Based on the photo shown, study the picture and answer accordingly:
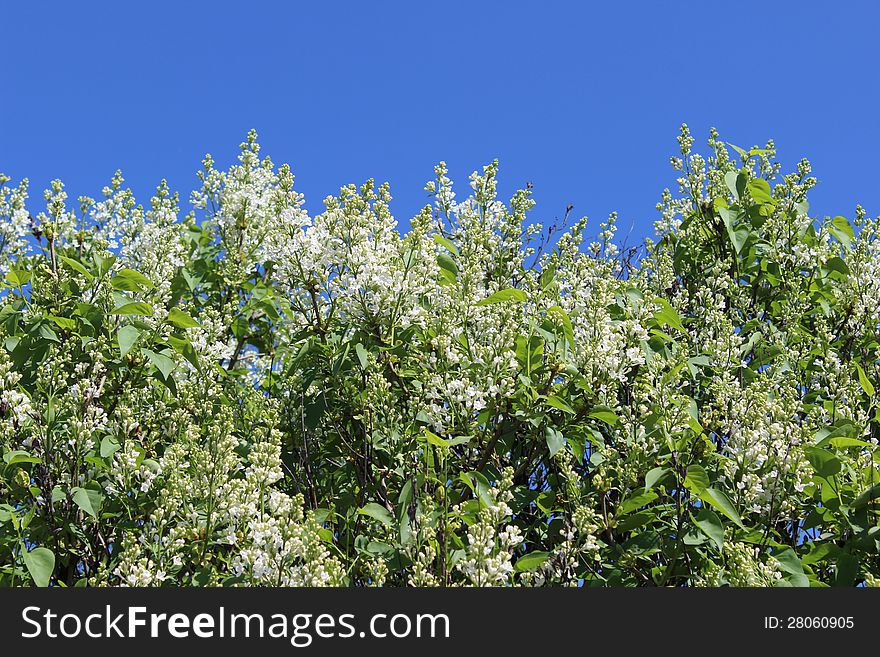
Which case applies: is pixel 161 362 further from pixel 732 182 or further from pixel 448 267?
pixel 732 182

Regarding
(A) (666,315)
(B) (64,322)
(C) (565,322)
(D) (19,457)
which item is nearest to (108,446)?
(D) (19,457)

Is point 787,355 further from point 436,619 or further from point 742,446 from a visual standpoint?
point 436,619

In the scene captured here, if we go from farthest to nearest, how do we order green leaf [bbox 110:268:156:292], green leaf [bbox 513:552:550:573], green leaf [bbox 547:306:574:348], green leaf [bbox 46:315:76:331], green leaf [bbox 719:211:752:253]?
green leaf [bbox 719:211:752:253]
green leaf [bbox 110:268:156:292]
green leaf [bbox 46:315:76:331]
green leaf [bbox 547:306:574:348]
green leaf [bbox 513:552:550:573]

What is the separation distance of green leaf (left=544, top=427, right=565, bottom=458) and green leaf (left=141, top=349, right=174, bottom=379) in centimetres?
182

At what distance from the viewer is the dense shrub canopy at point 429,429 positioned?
369 centimetres

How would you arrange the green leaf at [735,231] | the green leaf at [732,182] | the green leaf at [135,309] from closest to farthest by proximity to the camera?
the green leaf at [135,309] → the green leaf at [735,231] → the green leaf at [732,182]

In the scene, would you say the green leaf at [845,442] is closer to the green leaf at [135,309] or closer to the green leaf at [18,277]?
the green leaf at [135,309]

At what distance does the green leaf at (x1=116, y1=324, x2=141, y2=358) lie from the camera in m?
4.33

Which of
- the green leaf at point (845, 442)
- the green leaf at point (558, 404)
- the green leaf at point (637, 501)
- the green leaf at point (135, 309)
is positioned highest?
the green leaf at point (135, 309)

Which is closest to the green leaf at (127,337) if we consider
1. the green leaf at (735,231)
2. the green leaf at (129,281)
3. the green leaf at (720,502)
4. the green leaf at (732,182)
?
the green leaf at (129,281)

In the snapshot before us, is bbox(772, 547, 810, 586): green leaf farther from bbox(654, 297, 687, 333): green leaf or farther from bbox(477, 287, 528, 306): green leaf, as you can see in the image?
bbox(477, 287, 528, 306): green leaf

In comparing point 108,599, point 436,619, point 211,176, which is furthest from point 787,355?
point 211,176

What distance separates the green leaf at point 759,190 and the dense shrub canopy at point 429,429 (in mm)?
362

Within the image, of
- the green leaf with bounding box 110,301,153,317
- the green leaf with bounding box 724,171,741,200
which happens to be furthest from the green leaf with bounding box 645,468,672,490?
the green leaf with bounding box 724,171,741,200
